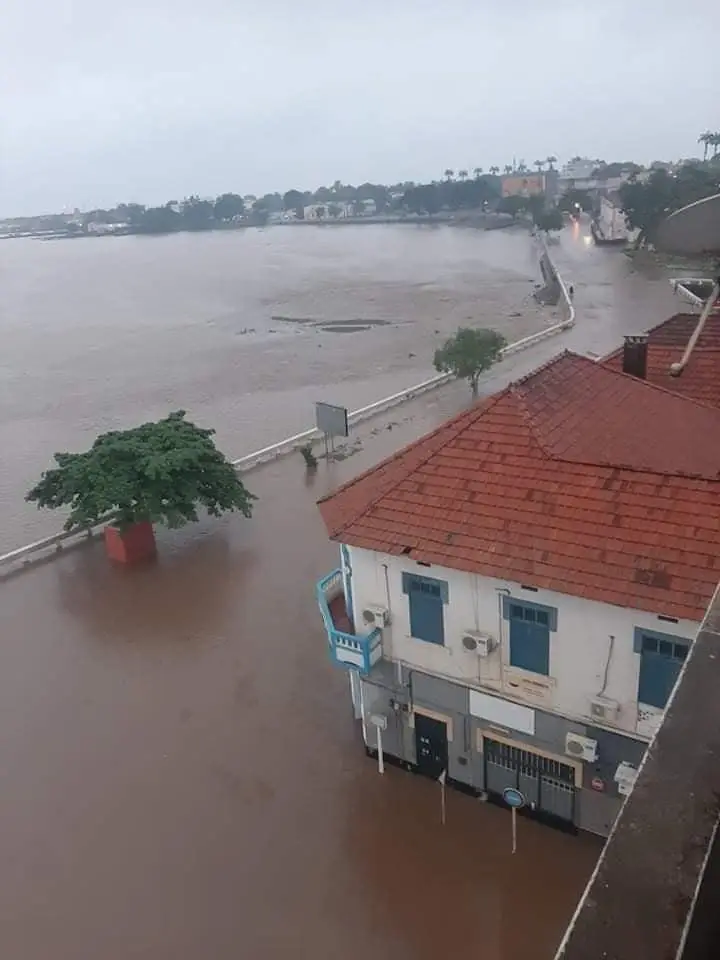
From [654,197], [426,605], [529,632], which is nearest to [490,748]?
[529,632]

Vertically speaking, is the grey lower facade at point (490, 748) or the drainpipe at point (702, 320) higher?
the drainpipe at point (702, 320)

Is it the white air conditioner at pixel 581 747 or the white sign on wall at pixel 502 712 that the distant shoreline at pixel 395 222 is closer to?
the white sign on wall at pixel 502 712

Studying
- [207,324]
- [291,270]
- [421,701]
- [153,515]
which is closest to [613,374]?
[421,701]

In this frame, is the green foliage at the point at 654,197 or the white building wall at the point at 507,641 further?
the green foliage at the point at 654,197

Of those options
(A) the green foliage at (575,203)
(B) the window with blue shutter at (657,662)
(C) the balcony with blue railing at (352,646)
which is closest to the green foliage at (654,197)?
(A) the green foliage at (575,203)

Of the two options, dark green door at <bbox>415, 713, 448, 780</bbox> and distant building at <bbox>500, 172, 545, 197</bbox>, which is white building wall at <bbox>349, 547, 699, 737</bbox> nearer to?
dark green door at <bbox>415, 713, 448, 780</bbox>

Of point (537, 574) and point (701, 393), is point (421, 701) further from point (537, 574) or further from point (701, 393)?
point (701, 393)

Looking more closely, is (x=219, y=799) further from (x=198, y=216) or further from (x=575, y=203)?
(x=198, y=216)
